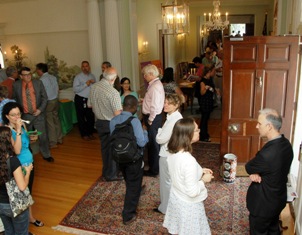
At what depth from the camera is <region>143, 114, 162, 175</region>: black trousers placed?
4.30 m

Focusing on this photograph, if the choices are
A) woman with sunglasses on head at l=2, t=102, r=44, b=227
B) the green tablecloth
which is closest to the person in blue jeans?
woman with sunglasses on head at l=2, t=102, r=44, b=227

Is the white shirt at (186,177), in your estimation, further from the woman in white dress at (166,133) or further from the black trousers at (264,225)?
the woman in white dress at (166,133)

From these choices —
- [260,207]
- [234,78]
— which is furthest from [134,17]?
[260,207]

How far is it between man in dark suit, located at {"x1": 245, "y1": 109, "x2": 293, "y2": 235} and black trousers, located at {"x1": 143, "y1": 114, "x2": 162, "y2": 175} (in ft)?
6.24

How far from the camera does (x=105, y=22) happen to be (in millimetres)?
6234

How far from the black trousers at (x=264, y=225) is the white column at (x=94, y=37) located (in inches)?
181

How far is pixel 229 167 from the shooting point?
13.6 feet

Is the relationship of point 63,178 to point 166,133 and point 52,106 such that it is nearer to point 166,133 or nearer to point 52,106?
point 52,106

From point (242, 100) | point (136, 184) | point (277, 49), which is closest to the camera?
point (136, 184)

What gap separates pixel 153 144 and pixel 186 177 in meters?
2.23

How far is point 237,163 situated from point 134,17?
3.90 m

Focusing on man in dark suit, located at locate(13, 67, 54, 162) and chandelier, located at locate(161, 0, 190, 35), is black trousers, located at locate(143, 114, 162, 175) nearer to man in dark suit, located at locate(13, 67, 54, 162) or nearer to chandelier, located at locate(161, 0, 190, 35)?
chandelier, located at locate(161, 0, 190, 35)

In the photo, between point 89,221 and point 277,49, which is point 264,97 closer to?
point 277,49

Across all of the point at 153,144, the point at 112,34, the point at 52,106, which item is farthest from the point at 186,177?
the point at 112,34
